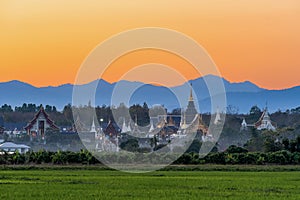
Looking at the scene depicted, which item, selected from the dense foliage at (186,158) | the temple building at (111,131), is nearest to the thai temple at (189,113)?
the temple building at (111,131)

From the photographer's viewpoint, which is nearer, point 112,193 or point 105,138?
point 112,193

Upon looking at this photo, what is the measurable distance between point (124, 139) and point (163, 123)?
3.31 meters

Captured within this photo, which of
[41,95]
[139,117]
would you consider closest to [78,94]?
[139,117]

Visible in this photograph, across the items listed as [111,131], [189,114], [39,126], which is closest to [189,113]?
[189,114]

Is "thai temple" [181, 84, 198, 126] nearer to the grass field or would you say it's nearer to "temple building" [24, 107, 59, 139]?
"temple building" [24, 107, 59, 139]

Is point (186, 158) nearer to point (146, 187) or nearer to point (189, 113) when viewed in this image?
point (146, 187)

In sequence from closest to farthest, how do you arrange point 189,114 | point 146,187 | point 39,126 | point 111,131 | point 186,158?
1. point 146,187
2. point 186,158
3. point 189,114
4. point 111,131
5. point 39,126

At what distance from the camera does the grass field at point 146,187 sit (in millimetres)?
19009

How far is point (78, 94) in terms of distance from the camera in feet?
131

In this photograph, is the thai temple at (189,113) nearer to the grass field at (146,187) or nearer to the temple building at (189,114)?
the temple building at (189,114)

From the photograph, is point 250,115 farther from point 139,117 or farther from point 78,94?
point 78,94

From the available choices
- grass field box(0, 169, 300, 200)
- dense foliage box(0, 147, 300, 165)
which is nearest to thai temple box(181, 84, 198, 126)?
dense foliage box(0, 147, 300, 165)

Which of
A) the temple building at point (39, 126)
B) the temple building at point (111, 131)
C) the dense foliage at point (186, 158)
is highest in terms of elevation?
the temple building at point (39, 126)

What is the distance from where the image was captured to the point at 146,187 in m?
21.7
